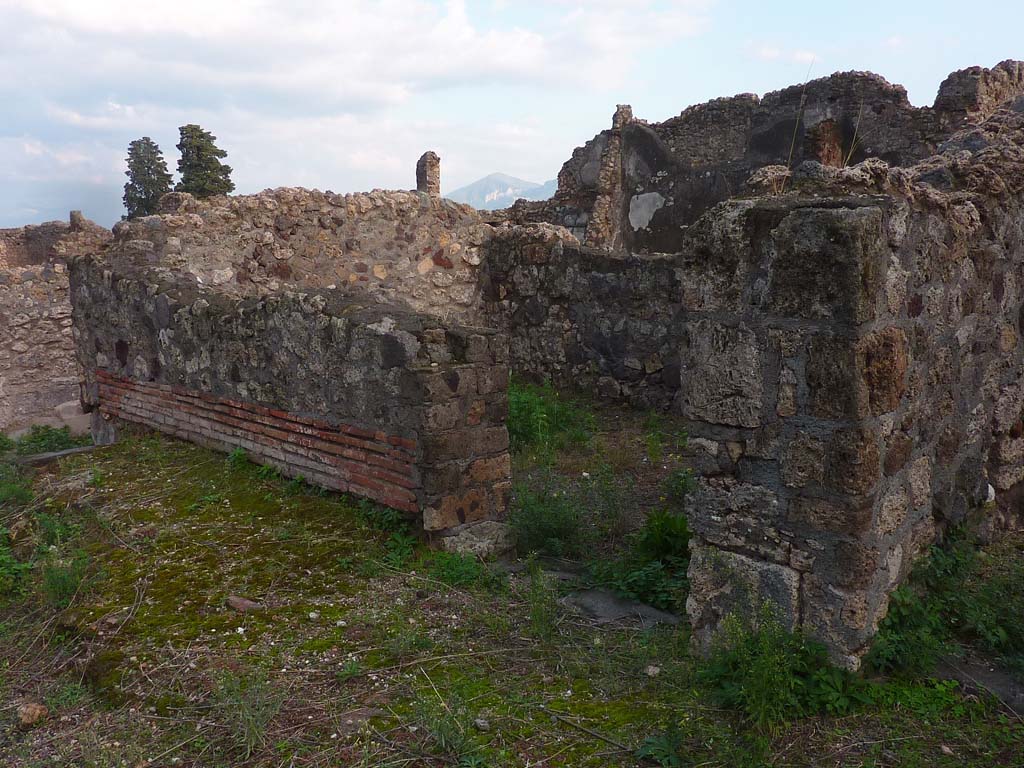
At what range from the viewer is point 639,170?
1317cm

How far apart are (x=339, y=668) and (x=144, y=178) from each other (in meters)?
24.1

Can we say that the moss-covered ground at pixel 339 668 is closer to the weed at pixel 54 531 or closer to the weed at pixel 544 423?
the weed at pixel 54 531

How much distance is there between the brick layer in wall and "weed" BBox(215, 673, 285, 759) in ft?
4.78

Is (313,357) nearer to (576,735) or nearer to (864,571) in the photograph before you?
(576,735)

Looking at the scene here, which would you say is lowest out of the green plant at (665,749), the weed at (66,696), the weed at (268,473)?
the weed at (66,696)

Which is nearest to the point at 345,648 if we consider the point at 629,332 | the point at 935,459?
the point at 935,459

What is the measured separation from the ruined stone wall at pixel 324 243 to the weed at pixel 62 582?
3.64 metres

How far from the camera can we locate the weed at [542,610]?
327 cm

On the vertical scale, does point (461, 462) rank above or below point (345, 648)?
above

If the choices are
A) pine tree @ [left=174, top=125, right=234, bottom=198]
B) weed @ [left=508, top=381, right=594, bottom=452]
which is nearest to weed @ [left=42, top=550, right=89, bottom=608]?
weed @ [left=508, top=381, right=594, bottom=452]

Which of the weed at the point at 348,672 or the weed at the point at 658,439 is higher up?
the weed at the point at 658,439

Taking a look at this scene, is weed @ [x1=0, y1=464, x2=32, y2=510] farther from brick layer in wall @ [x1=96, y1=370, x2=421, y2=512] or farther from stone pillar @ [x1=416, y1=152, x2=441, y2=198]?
stone pillar @ [x1=416, y1=152, x2=441, y2=198]

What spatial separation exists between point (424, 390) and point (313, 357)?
1.11 metres

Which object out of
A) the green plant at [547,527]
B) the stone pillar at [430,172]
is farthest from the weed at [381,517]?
the stone pillar at [430,172]
